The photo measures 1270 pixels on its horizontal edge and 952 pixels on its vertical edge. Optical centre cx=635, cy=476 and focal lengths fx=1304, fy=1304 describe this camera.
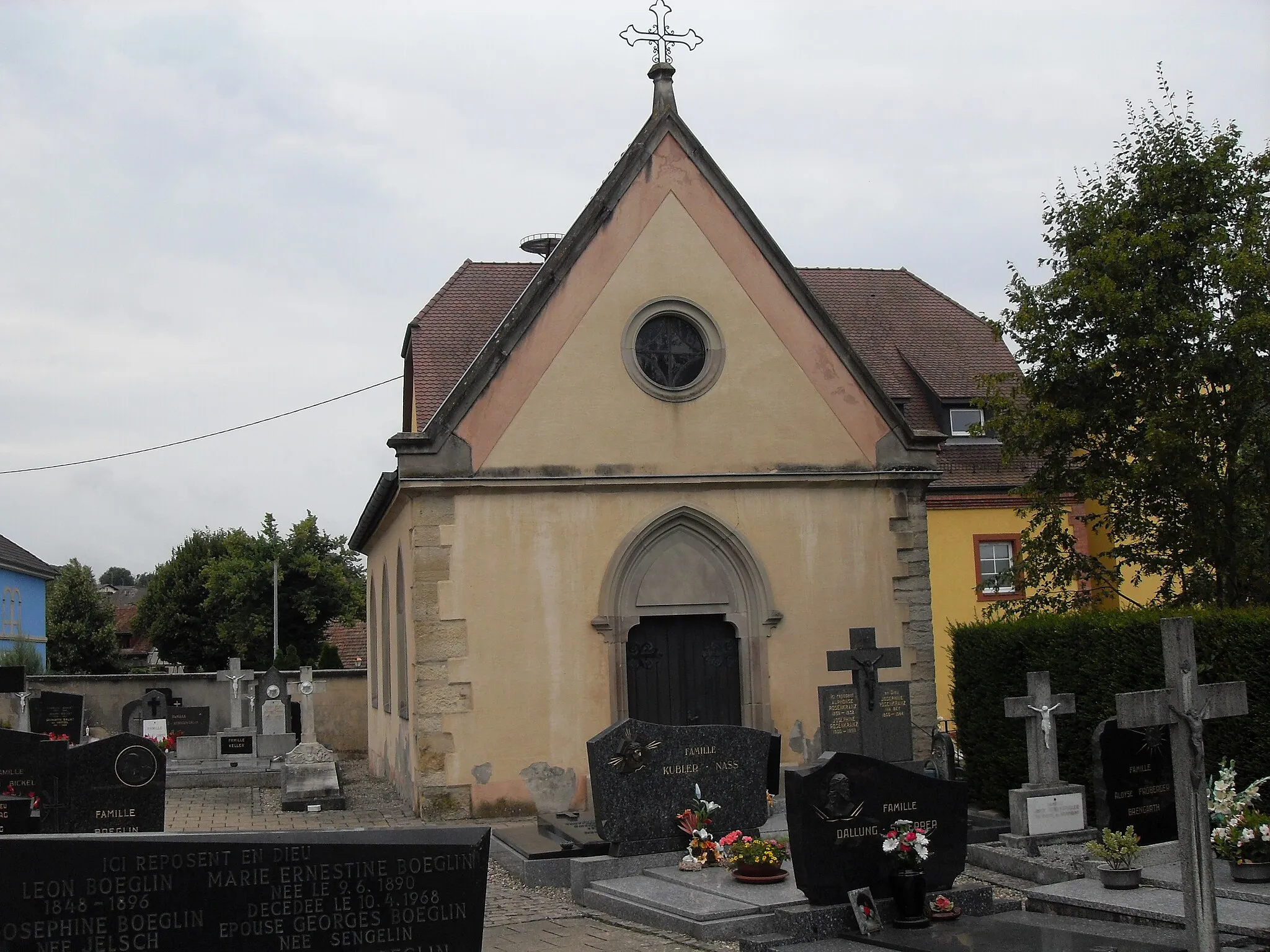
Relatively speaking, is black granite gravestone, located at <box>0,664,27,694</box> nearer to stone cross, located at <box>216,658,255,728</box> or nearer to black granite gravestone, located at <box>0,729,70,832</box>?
stone cross, located at <box>216,658,255,728</box>

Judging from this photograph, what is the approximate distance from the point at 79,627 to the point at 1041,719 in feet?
154

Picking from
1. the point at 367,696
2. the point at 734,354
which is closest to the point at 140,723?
the point at 367,696

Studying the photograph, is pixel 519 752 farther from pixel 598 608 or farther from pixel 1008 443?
pixel 1008 443

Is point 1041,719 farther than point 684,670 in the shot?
No

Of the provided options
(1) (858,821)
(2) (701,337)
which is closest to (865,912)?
(1) (858,821)

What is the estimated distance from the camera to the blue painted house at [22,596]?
46.2 meters

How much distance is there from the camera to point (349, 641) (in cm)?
5597

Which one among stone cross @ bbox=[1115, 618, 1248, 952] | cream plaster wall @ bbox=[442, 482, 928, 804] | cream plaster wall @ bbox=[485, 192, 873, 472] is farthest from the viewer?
cream plaster wall @ bbox=[485, 192, 873, 472]

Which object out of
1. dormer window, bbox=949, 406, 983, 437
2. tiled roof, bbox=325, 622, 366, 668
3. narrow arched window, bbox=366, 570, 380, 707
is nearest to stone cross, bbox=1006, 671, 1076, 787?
dormer window, bbox=949, 406, 983, 437

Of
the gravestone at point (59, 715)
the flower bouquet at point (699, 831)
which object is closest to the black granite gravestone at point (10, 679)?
the gravestone at point (59, 715)

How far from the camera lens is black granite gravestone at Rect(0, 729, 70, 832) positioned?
37.9 feet

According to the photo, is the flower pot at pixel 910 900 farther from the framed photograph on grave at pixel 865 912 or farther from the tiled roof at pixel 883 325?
the tiled roof at pixel 883 325

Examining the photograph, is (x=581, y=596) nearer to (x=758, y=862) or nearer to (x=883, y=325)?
(x=758, y=862)

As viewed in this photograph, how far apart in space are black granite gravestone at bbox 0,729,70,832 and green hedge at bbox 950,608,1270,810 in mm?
9508
